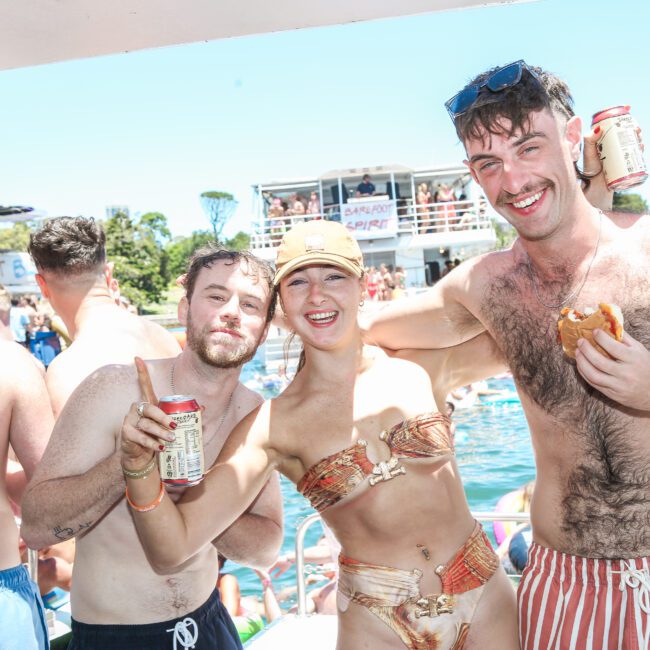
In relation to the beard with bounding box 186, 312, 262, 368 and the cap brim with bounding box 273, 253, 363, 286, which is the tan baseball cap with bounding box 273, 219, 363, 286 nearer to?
the cap brim with bounding box 273, 253, 363, 286

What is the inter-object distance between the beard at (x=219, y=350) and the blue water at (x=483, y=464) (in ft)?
17.5

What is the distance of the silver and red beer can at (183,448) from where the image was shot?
1.87 metres

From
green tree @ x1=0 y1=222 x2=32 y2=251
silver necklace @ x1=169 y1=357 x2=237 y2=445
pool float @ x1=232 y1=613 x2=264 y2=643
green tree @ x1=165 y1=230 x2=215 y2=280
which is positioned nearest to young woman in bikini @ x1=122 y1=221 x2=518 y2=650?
silver necklace @ x1=169 y1=357 x2=237 y2=445

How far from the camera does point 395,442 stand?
2162 millimetres

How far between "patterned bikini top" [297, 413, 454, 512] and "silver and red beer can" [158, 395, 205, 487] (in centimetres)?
41

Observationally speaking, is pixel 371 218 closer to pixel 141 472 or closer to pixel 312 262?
pixel 312 262

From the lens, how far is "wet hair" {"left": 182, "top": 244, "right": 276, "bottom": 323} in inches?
98.7

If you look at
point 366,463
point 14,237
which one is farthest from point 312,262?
point 14,237

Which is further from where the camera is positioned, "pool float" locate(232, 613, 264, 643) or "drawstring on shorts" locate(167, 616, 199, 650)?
"pool float" locate(232, 613, 264, 643)

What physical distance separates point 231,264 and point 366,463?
0.91m

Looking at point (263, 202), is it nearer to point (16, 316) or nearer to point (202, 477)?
point (16, 316)

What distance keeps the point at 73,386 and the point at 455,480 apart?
5.06ft

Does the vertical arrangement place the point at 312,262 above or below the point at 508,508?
above

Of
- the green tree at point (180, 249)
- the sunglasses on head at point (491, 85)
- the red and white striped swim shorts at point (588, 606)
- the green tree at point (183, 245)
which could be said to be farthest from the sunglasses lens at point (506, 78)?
the green tree at point (183, 245)
